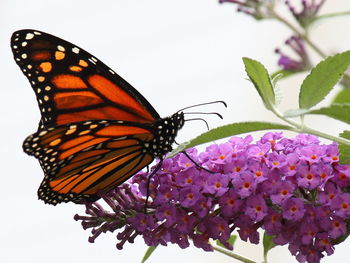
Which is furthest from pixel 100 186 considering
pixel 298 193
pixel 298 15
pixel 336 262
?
pixel 336 262

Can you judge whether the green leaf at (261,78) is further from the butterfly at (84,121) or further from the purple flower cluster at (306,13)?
the purple flower cluster at (306,13)

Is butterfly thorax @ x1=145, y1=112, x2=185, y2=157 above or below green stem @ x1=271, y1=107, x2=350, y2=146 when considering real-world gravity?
above

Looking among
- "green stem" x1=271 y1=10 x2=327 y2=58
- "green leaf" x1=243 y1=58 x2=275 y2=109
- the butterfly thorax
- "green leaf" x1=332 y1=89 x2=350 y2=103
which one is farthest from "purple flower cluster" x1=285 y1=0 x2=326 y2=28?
"green leaf" x1=243 y1=58 x2=275 y2=109

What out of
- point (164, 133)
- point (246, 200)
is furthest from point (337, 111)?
point (164, 133)

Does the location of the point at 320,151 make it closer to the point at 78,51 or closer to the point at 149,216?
the point at 149,216

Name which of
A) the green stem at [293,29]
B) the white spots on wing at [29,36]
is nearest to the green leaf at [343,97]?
the green stem at [293,29]

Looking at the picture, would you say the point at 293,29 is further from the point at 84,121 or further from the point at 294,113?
the point at 294,113

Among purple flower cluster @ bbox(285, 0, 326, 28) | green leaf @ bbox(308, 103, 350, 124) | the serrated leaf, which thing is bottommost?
green leaf @ bbox(308, 103, 350, 124)

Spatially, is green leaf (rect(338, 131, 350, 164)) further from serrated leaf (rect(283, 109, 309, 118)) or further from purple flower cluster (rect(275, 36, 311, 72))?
purple flower cluster (rect(275, 36, 311, 72))
